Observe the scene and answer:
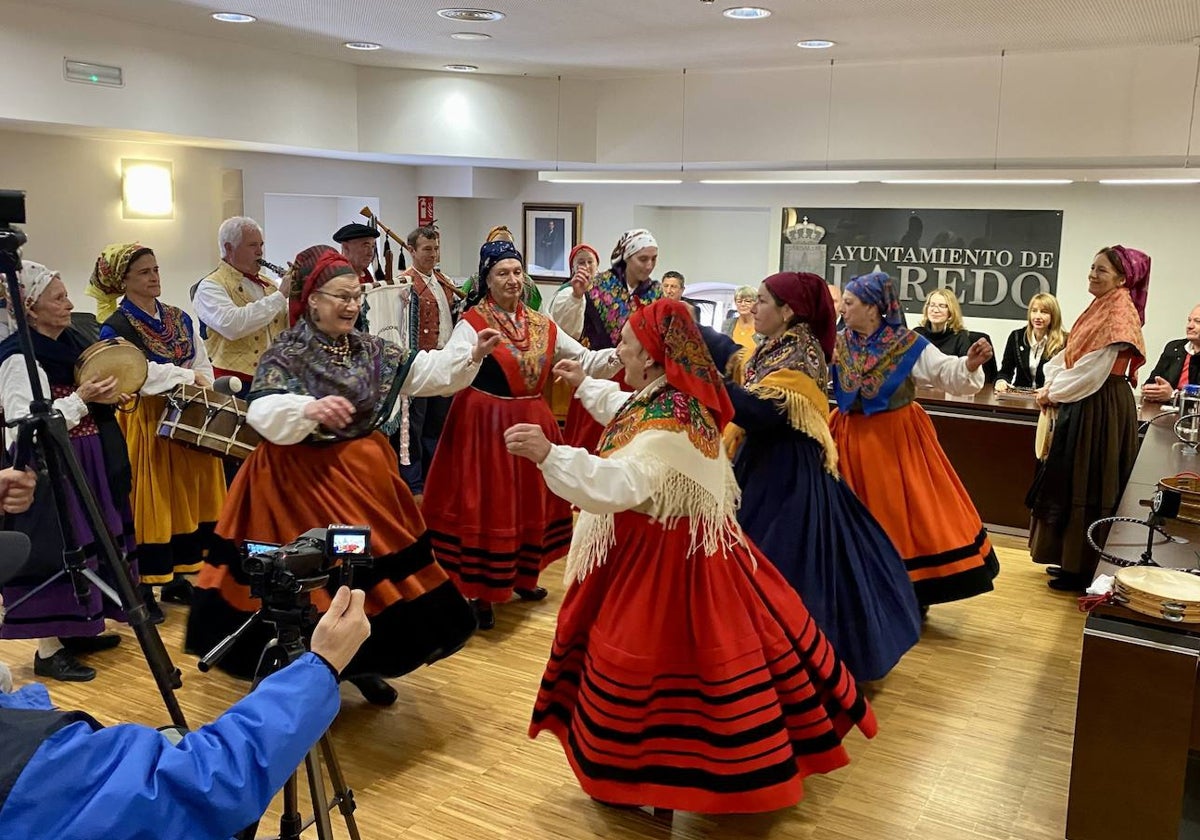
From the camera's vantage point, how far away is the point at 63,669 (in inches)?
141

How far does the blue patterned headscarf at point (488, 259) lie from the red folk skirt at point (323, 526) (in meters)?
1.02

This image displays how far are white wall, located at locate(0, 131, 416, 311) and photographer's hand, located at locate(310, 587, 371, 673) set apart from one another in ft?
17.1

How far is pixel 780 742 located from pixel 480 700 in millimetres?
1330

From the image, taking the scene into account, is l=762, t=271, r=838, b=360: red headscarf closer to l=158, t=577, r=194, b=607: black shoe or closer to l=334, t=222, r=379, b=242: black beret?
l=334, t=222, r=379, b=242: black beret

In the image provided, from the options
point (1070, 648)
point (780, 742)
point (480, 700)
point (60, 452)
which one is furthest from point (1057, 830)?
point (60, 452)

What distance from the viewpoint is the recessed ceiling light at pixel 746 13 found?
470cm

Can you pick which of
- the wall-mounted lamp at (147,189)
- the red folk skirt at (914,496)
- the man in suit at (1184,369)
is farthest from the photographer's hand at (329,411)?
the wall-mounted lamp at (147,189)

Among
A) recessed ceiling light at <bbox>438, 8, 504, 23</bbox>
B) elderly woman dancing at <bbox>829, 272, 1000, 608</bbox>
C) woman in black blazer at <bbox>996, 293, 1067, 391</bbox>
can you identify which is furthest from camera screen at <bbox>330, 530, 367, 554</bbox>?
woman in black blazer at <bbox>996, 293, 1067, 391</bbox>

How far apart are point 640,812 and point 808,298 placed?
1631 millimetres

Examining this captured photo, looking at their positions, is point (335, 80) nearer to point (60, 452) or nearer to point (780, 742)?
point (60, 452)

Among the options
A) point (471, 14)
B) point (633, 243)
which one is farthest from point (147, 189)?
point (633, 243)

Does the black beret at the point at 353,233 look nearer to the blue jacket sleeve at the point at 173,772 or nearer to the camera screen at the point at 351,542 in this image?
the camera screen at the point at 351,542

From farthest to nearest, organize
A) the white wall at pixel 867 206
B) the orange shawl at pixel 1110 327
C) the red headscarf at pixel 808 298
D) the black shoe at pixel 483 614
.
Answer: the white wall at pixel 867 206, the orange shawl at pixel 1110 327, the black shoe at pixel 483 614, the red headscarf at pixel 808 298

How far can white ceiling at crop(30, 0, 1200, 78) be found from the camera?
4.62m
